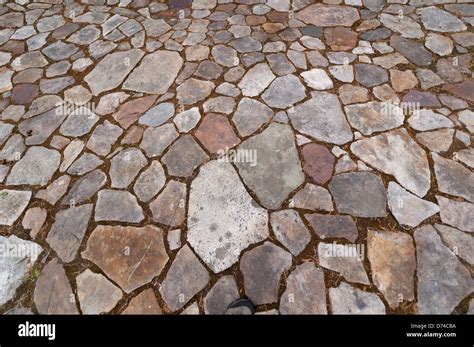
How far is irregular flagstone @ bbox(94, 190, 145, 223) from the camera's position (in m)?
Result: 3.04

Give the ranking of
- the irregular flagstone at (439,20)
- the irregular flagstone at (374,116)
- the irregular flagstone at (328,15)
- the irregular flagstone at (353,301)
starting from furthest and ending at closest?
the irregular flagstone at (328,15) → the irregular flagstone at (439,20) → the irregular flagstone at (374,116) → the irregular flagstone at (353,301)

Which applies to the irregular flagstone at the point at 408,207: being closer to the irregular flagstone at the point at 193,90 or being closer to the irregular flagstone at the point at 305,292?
the irregular flagstone at the point at 305,292

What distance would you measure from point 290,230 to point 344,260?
52 cm

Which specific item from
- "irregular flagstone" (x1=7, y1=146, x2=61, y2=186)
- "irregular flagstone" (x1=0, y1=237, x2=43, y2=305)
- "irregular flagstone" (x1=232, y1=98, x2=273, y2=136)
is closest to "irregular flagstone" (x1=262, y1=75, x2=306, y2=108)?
"irregular flagstone" (x1=232, y1=98, x2=273, y2=136)

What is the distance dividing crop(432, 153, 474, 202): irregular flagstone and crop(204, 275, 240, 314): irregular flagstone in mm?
2226

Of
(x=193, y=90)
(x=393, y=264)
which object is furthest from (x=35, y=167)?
(x=393, y=264)

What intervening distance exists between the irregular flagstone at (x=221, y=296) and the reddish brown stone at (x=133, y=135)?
1.91m

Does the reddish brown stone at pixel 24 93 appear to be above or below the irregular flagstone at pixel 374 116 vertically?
below

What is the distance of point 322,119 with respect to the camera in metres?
3.64

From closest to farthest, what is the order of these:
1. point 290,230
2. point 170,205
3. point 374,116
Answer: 1. point 290,230
2. point 170,205
3. point 374,116

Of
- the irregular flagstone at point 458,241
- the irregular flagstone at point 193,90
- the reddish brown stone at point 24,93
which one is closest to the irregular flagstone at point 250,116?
the irregular flagstone at point 193,90

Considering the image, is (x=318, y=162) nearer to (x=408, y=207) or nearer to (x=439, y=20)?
(x=408, y=207)

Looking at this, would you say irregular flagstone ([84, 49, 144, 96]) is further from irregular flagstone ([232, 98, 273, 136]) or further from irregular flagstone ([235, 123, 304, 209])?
irregular flagstone ([235, 123, 304, 209])

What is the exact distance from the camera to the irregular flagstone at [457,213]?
283cm
